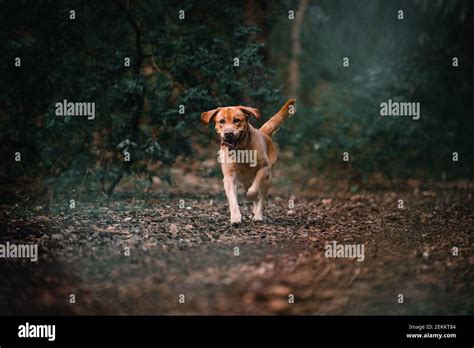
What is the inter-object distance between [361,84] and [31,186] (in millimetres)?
6450

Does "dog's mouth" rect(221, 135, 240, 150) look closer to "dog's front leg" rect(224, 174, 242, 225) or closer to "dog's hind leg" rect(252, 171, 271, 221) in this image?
"dog's front leg" rect(224, 174, 242, 225)

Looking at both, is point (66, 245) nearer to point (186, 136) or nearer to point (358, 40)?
point (186, 136)

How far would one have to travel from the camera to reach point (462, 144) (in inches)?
499

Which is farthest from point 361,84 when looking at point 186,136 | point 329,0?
point 186,136

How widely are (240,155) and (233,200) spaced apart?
55 centimetres

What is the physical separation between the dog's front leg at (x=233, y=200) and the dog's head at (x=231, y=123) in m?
0.42

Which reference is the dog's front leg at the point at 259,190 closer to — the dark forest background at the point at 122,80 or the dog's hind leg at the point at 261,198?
the dog's hind leg at the point at 261,198

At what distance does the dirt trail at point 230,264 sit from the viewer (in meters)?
5.79

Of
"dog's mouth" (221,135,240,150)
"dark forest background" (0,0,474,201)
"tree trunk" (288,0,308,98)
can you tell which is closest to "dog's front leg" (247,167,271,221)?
"dog's mouth" (221,135,240,150)

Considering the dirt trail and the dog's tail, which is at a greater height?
the dog's tail

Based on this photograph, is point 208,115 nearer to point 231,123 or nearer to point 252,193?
point 231,123

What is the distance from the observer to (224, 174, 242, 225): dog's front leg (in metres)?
7.96

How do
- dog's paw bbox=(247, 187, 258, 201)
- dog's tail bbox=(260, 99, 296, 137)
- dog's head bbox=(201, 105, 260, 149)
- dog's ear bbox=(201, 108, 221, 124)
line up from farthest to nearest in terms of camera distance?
dog's tail bbox=(260, 99, 296, 137), dog's ear bbox=(201, 108, 221, 124), dog's paw bbox=(247, 187, 258, 201), dog's head bbox=(201, 105, 260, 149)

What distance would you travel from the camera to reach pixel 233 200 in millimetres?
7980
